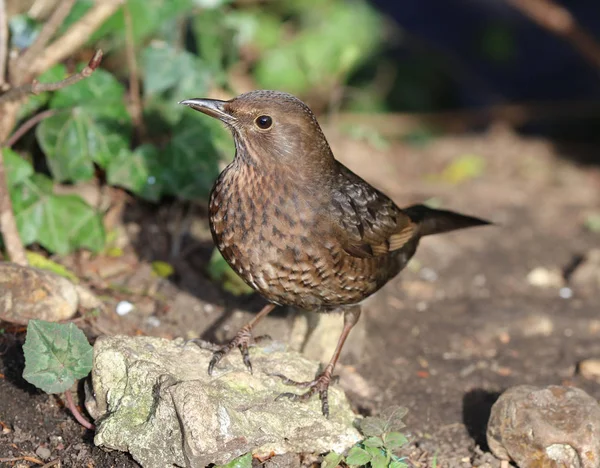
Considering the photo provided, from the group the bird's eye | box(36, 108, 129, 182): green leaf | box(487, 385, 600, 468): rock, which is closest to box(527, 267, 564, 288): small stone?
box(487, 385, 600, 468): rock

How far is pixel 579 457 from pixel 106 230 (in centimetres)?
296

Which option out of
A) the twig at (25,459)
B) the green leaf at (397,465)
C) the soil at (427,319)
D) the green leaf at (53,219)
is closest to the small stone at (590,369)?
the soil at (427,319)

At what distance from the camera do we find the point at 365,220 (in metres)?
4.03

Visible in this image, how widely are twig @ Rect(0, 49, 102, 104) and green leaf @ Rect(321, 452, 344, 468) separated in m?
1.87

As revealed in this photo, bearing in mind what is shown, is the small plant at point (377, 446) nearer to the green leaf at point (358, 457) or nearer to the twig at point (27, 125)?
the green leaf at point (358, 457)

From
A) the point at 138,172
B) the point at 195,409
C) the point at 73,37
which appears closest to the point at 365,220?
the point at 195,409

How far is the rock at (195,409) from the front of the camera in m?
3.26

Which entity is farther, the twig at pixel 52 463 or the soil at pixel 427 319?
the soil at pixel 427 319

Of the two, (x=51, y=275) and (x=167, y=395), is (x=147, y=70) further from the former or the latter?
(x=167, y=395)

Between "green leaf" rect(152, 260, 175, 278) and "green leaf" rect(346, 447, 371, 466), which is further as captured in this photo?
"green leaf" rect(152, 260, 175, 278)

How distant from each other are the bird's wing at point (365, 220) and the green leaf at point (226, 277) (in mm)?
921

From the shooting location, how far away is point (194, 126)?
4.95 meters

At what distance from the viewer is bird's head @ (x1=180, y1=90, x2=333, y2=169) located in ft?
12.3

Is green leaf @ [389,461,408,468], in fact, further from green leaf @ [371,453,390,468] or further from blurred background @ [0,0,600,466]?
blurred background @ [0,0,600,466]
